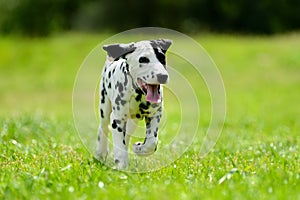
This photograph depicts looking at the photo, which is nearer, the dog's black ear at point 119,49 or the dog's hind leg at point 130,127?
the dog's black ear at point 119,49

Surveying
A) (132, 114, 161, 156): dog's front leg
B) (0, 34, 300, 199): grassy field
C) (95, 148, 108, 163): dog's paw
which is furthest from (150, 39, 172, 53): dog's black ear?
(95, 148, 108, 163): dog's paw

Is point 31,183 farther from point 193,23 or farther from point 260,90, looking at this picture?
point 193,23

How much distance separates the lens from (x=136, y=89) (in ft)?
25.1

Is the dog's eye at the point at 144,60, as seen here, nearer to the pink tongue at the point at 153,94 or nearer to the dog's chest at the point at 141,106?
the pink tongue at the point at 153,94

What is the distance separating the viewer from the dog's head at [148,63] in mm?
7156

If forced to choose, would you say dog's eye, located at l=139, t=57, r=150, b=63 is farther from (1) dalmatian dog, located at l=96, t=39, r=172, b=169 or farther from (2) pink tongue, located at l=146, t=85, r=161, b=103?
(2) pink tongue, located at l=146, t=85, r=161, b=103

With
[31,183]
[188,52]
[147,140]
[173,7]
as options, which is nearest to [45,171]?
[31,183]

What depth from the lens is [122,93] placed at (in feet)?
25.6

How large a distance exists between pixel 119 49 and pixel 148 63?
59 cm

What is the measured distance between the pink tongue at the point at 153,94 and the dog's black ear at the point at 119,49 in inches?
23.9

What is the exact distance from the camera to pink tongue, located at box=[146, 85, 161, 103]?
287 inches

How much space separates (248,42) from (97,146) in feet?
93.1

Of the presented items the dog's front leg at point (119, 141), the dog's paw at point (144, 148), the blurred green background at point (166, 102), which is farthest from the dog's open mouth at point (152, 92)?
the blurred green background at point (166, 102)

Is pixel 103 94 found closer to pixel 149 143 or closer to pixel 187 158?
pixel 149 143
